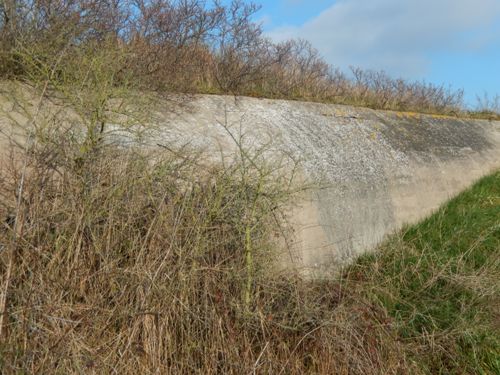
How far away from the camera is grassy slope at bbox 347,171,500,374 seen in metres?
4.67

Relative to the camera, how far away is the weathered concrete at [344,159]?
559cm

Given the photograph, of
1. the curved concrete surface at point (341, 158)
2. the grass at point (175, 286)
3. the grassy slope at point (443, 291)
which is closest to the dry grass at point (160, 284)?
the grass at point (175, 286)

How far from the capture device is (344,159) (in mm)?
6348

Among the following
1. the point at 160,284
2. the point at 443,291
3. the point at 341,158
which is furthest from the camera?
the point at 341,158

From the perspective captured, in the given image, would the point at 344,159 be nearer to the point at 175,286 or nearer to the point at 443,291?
the point at 443,291

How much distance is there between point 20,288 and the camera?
3666 mm

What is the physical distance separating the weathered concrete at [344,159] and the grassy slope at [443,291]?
35cm

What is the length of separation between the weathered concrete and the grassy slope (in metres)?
0.35

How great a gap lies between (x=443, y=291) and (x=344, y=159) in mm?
1861

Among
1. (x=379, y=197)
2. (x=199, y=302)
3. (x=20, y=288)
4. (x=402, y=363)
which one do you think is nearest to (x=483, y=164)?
(x=379, y=197)

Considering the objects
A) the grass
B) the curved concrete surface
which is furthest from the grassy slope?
the curved concrete surface

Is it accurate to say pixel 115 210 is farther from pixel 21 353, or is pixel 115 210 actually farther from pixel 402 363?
pixel 402 363

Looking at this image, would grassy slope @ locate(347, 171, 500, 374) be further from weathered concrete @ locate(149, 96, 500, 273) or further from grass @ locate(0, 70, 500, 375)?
weathered concrete @ locate(149, 96, 500, 273)

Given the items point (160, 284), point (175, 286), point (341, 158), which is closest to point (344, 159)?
point (341, 158)
